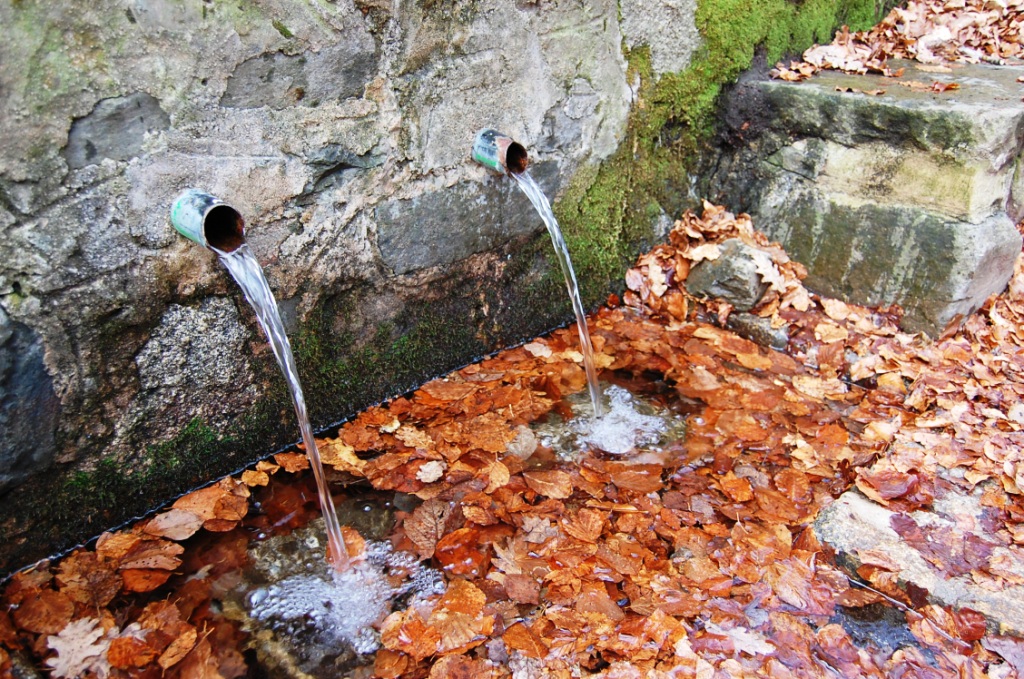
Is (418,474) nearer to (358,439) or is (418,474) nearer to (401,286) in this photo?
(358,439)

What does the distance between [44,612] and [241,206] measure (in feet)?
4.54

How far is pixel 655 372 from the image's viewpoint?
3.31 meters

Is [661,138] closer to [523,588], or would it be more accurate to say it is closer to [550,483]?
[550,483]

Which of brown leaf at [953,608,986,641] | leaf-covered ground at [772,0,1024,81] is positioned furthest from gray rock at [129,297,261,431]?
leaf-covered ground at [772,0,1024,81]

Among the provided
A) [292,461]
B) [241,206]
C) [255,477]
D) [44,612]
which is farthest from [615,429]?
[44,612]

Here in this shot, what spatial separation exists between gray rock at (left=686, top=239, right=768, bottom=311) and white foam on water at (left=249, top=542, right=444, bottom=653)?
2.09 meters

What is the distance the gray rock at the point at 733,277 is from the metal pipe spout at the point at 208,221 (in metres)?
2.28

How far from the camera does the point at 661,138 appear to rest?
367 cm

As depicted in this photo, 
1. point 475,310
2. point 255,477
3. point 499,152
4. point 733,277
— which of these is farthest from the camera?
point 733,277

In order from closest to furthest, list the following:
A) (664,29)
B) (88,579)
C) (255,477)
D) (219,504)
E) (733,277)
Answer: (88,579) < (219,504) < (255,477) < (664,29) < (733,277)

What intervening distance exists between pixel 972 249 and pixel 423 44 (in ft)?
8.21

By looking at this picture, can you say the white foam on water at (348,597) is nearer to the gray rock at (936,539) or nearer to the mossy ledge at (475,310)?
the mossy ledge at (475,310)

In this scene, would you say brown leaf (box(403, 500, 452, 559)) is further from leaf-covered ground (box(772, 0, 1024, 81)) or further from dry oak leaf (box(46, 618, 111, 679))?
leaf-covered ground (box(772, 0, 1024, 81))

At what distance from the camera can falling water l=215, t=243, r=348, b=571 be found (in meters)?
2.37
